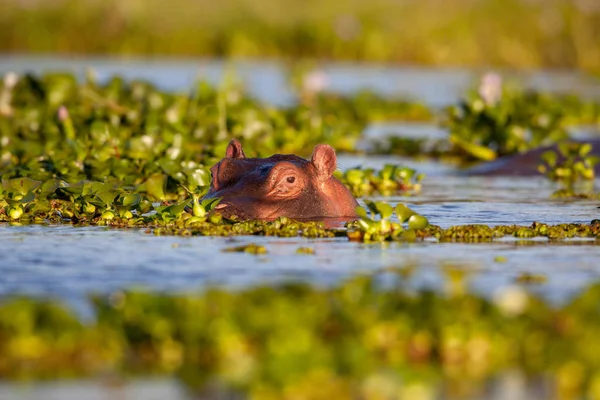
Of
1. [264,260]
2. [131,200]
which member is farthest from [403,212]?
[131,200]

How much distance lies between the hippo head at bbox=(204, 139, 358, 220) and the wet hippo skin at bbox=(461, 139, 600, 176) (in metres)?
5.10

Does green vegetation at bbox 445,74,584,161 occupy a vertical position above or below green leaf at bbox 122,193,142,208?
above

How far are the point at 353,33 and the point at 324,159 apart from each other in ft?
81.5

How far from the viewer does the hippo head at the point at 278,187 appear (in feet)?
29.6

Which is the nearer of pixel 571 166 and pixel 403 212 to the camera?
pixel 403 212

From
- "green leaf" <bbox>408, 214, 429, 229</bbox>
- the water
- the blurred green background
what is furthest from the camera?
the blurred green background

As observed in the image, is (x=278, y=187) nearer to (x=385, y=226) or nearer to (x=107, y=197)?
(x=385, y=226)

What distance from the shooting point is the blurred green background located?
30.7m

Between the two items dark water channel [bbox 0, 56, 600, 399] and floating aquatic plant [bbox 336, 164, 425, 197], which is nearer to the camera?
dark water channel [bbox 0, 56, 600, 399]

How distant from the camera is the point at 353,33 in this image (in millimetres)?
33719

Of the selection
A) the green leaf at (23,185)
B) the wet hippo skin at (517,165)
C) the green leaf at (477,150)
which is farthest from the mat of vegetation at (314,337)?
A: the green leaf at (477,150)

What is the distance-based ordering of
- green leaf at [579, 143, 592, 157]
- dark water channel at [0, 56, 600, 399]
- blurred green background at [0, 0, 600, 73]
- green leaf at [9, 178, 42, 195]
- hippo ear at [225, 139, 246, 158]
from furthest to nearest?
blurred green background at [0, 0, 600, 73], green leaf at [579, 143, 592, 157], green leaf at [9, 178, 42, 195], hippo ear at [225, 139, 246, 158], dark water channel at [0, 56, 600, 399]

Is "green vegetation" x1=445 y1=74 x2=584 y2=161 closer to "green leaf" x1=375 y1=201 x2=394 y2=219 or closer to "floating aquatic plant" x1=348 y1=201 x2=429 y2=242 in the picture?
"floating aquatic plant" x1=348 y1=201 x2=429 y2=242

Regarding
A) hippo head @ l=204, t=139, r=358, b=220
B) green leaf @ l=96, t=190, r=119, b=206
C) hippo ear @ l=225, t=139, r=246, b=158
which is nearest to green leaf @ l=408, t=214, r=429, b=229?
hippo head @ l=204, t=139, r=358, b=220
